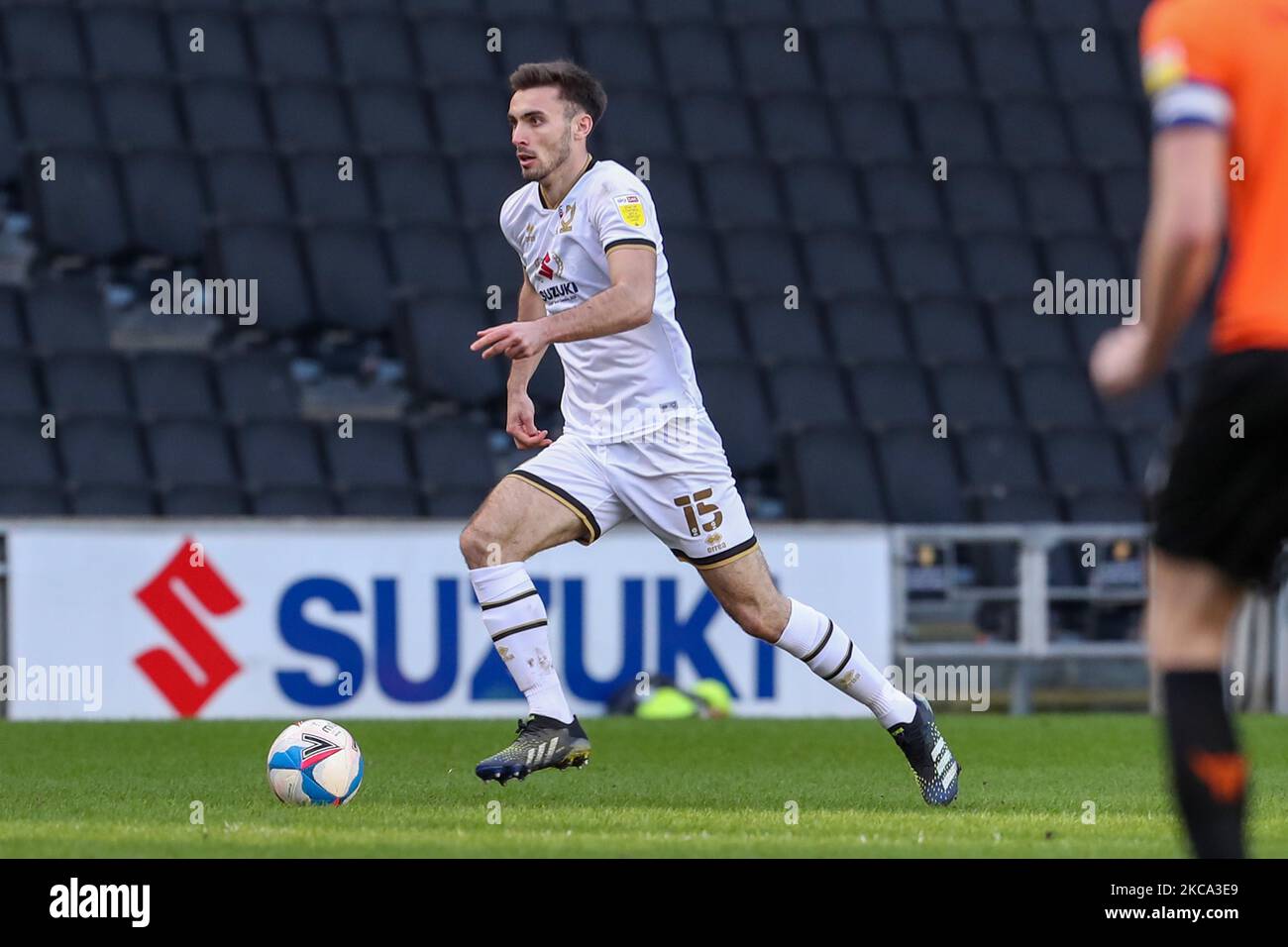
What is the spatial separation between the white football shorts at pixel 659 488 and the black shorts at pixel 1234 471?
9.38 feet

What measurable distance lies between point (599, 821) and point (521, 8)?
11.4m

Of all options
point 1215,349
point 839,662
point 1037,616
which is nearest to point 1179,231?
point 1215,349

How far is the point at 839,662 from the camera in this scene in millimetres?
6195

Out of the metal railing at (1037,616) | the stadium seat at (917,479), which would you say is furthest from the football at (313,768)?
the stadium seat at (917,479)

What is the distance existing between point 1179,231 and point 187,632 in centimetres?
786

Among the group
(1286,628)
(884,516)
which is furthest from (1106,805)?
(884,516)

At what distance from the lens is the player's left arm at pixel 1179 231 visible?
301 centimetres

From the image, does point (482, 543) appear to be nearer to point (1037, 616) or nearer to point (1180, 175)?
point (1180, 175)

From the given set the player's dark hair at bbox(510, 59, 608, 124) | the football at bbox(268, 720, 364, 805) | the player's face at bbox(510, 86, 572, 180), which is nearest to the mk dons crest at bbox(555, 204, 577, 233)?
the player's face at bbox(510, 86, 572, 180)

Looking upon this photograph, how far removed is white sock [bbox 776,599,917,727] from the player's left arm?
306 cm

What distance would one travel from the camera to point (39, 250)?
13531 mm

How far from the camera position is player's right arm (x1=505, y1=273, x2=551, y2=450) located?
6.40m

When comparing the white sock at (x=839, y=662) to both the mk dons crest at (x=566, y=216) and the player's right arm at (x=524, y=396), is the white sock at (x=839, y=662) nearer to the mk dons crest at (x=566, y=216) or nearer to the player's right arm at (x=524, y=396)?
the player's right arm at (x=524, y=396)
